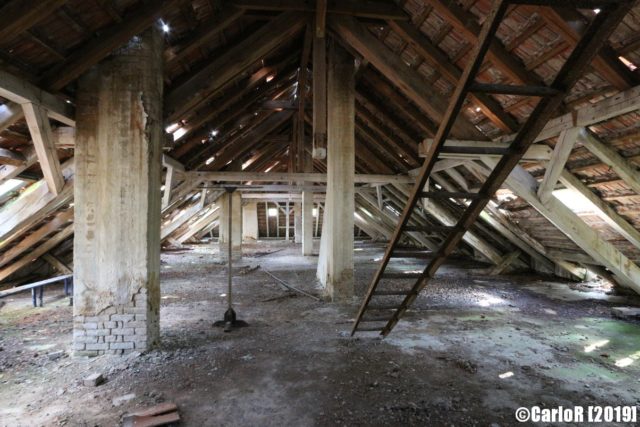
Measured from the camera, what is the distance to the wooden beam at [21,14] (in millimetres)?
2627

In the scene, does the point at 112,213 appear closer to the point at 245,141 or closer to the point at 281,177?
the point at 281,177

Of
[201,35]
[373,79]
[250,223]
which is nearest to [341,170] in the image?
[373,79]

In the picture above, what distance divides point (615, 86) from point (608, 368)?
2888 mm

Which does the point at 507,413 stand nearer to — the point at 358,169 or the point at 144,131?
the point at 144,131

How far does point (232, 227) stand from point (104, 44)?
31.2 feet

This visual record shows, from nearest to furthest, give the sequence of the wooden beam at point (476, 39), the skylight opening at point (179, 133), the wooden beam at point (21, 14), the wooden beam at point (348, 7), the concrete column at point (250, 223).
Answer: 1. the wooden beam at point (21, 14)
2. the wooden beam at point (476, 39)
3. the wooden beam at point (348, 7)
4. the skylight opening at point (179, 133)
5. the concrete column at point (250, 223)

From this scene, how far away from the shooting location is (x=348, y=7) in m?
4.82

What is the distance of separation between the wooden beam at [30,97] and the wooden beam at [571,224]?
5112mm

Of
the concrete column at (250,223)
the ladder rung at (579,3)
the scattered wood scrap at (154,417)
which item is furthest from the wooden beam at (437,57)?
the concrete column at (250,223)

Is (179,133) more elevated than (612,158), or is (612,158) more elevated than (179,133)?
(179,133)

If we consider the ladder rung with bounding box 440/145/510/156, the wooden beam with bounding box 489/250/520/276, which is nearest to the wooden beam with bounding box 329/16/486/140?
the ladder rung with bounding box 440/145/510/156

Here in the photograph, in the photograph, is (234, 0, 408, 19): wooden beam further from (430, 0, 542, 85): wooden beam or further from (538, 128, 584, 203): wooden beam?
(538, 128, 584, 203): wooden beam

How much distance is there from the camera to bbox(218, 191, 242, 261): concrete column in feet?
40.2

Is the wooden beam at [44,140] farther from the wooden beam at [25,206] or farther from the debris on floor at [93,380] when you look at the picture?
the debris on floor at [93,380]
